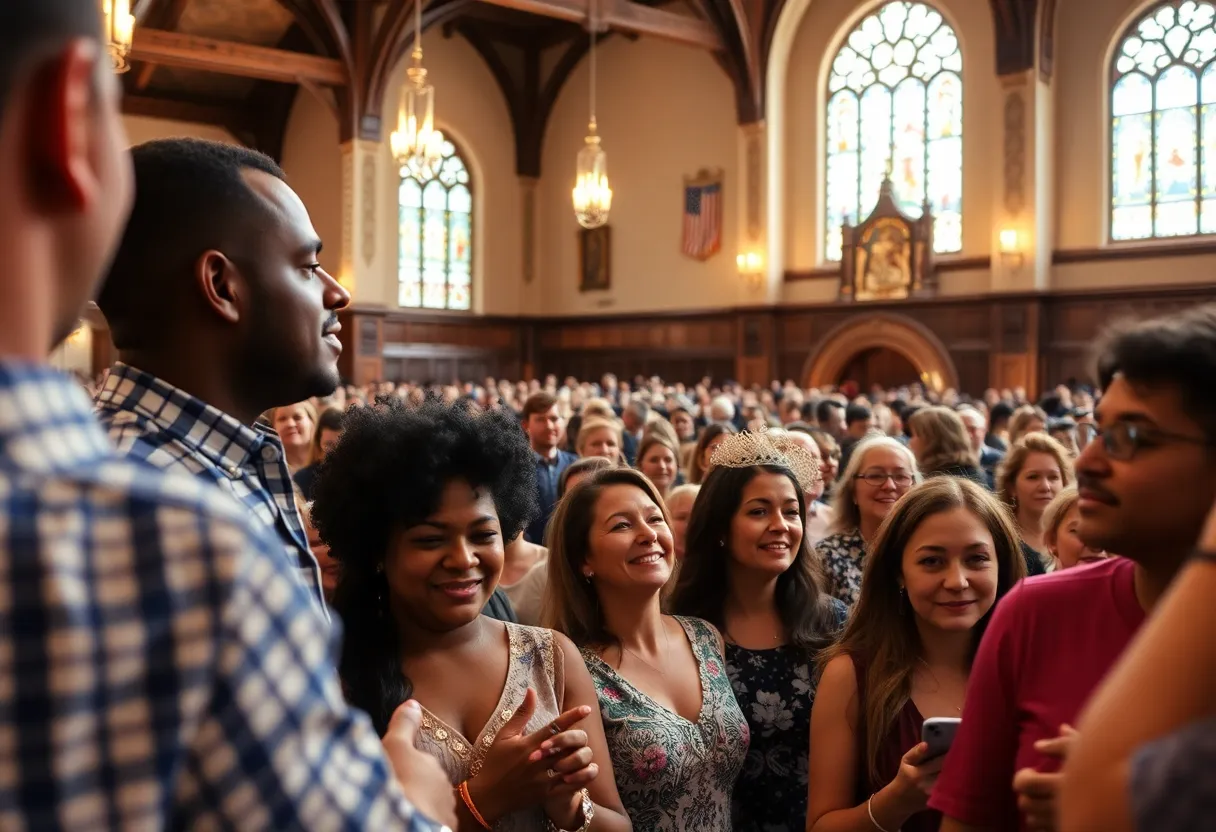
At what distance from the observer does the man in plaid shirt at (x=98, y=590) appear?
718mm

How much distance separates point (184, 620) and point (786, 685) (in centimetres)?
241

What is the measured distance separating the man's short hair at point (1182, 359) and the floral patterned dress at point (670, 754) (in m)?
1.38

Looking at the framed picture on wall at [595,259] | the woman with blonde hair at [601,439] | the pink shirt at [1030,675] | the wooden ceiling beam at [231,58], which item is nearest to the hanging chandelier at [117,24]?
the woman with blonde hair at [601,439]

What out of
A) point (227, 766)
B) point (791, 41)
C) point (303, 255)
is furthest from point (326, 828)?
point (791, 41)

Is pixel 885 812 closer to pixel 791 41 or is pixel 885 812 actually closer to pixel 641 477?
pixel 641 477

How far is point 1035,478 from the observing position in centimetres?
487

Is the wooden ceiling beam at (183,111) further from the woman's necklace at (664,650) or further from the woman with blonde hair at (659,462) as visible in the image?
the woman's necklace at (664,650)

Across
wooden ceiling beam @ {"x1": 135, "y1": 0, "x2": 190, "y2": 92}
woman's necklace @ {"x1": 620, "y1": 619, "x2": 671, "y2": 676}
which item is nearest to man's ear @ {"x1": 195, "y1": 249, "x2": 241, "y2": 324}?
woman's necklace @ {"x1": 620, "y1": 619, "x2": 671, "y2": 676}

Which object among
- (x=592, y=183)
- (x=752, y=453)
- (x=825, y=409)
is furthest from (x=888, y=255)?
(x=752, y=453)

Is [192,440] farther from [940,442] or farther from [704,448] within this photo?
[940,442]

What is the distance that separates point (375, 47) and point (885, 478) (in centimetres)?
1643

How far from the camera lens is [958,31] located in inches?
686

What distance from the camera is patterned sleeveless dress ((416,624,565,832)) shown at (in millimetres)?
2000

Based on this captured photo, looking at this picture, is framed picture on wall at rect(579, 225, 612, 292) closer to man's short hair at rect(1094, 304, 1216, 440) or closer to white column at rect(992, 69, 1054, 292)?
white column at rect(992, 69, 1054, 292)
